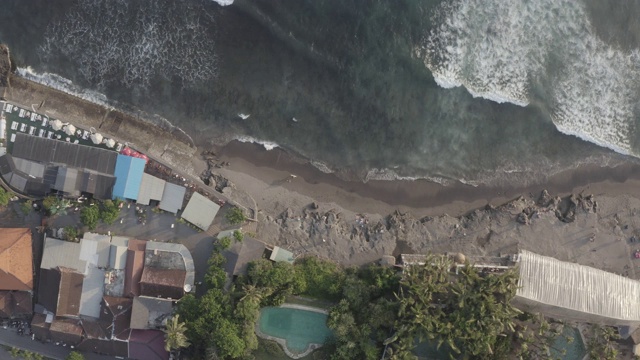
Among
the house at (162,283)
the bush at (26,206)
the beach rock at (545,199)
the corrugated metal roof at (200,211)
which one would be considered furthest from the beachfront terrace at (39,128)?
the beach rock at (545,199)

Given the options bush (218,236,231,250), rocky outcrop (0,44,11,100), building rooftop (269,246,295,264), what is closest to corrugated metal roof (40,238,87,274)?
bush (218,236,231,250)

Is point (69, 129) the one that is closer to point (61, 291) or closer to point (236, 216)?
point (61, 291)

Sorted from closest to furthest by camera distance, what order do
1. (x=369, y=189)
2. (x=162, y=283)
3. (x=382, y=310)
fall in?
1. (x=382, y=310)
2. (x=162, y=283)
3. (x=369, y=189)

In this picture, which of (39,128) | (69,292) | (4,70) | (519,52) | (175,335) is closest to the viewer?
(175,335)

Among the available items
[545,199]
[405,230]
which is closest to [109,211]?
[405,230]

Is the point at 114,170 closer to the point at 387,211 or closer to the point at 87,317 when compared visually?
the point at 87,317

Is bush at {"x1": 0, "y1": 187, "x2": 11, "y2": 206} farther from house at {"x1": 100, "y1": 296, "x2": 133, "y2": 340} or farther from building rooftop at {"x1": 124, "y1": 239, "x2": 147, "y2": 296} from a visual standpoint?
house at {"x1": 100, "y1": 296, "x2": 133, "y2": 340}
